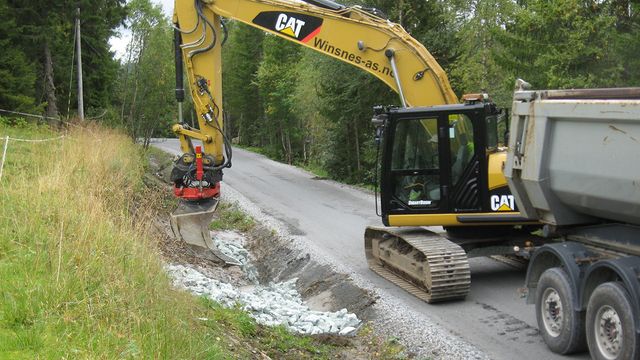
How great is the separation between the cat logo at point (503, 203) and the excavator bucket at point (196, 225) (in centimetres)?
473

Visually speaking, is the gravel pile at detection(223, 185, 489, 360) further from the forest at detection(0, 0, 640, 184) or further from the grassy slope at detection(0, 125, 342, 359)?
the forest at detection(0, 0, 640, 184)

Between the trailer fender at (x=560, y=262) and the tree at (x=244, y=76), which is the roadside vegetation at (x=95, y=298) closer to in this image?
the trailer fender at (x=560, y=262)

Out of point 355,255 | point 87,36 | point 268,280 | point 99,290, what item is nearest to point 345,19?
point 355,255

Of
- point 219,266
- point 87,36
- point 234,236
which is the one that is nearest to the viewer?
point 219,266

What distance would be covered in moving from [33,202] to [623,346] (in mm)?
5837

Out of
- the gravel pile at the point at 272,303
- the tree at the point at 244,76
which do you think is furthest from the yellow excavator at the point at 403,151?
the tree at the point at 244,76

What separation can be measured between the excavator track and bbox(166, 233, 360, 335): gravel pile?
96 cm

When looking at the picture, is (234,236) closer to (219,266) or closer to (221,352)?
(219,266)

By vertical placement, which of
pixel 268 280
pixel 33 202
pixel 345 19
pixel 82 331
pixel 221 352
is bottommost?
pixel 268 280

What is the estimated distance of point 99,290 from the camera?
5.00 metres

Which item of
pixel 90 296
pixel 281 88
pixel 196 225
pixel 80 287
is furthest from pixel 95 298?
pixel 281 88

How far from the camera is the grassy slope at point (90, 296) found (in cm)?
422

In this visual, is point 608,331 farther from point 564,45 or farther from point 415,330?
point 564,45

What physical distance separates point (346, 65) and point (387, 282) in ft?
42.9
